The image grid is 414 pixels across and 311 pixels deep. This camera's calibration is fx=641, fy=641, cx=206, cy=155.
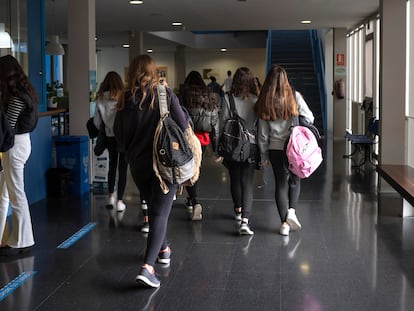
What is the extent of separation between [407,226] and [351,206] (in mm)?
1043

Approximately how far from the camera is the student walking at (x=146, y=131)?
168 inches

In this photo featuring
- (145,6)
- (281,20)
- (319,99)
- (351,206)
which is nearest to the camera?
(351,206)

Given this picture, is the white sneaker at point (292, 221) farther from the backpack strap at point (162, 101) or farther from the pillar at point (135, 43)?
the pillar at point (135, 43)

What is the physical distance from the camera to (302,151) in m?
5.52

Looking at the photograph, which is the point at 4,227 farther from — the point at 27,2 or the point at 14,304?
the point at 27,2

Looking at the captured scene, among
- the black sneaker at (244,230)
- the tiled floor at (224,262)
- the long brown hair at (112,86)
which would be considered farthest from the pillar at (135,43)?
the black sneaker at (244,230)

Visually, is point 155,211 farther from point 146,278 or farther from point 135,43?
point 135,43

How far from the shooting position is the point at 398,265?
4.80 meters

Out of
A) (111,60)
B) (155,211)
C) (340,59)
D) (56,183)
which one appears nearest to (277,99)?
(155,211)

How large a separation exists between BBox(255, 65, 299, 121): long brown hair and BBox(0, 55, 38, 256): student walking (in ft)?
6.43

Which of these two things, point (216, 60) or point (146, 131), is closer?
point (146, 131)

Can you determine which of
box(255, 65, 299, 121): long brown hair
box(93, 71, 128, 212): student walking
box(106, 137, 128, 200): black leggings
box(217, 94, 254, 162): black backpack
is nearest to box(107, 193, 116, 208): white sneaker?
box(93, 71, 128, 212): student walking

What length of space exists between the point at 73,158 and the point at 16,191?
2.98 meters

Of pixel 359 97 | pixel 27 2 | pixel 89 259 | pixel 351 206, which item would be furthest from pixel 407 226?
pixel 359 97
